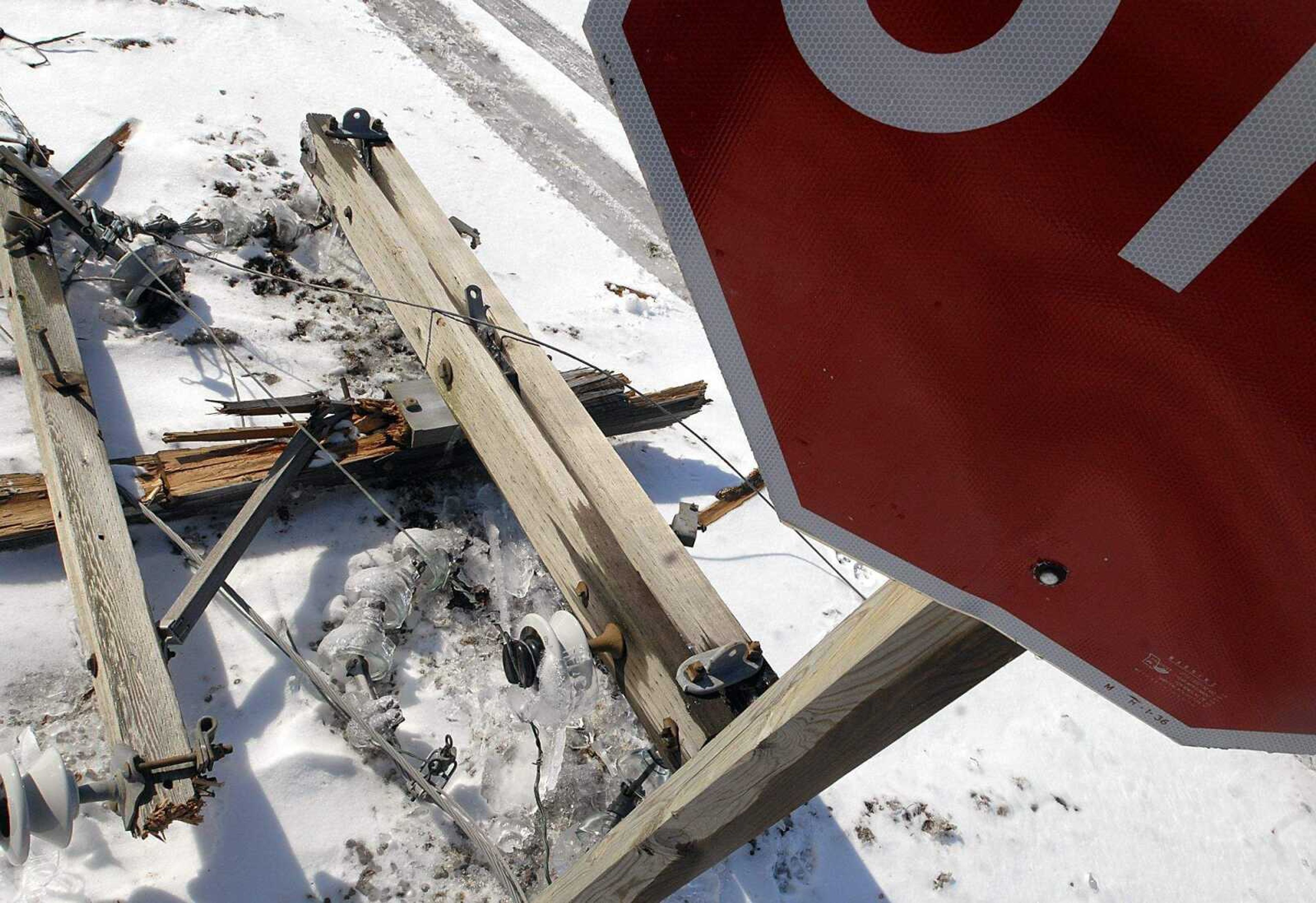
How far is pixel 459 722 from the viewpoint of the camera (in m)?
3.04

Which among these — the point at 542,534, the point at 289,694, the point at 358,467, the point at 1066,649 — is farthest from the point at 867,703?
the point at 358,467

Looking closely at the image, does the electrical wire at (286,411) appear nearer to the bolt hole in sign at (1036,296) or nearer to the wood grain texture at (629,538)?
the wood grain texture at (629,538)

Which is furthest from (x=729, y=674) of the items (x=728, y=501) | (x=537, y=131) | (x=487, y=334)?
(x=537, y=131)

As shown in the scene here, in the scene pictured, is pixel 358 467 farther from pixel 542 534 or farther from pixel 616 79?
pixel 616 79

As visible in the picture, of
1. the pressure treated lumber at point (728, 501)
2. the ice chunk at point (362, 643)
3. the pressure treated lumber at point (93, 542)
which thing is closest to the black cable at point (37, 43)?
the pressure treated lumber at point (93, 542)

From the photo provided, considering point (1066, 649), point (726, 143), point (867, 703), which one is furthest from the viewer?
point (867, 703)

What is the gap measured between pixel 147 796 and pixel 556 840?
4.36 ft

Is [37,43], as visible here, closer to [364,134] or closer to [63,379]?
[364,134]

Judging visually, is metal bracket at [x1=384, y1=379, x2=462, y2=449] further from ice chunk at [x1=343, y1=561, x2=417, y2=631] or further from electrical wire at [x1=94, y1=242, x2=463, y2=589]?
ice chunk at [x1=343, y1=561, x2=417, y2=631]

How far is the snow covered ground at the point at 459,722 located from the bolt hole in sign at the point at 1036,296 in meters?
A: 2.34

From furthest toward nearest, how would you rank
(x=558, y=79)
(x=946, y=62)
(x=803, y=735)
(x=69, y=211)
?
(x=558, y=79), (x=69, y=211), (x=803, y=735), (x=946, y=62)

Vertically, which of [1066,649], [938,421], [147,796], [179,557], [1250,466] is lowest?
[179,557]

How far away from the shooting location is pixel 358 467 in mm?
3510

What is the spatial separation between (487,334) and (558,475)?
33.5 inches
